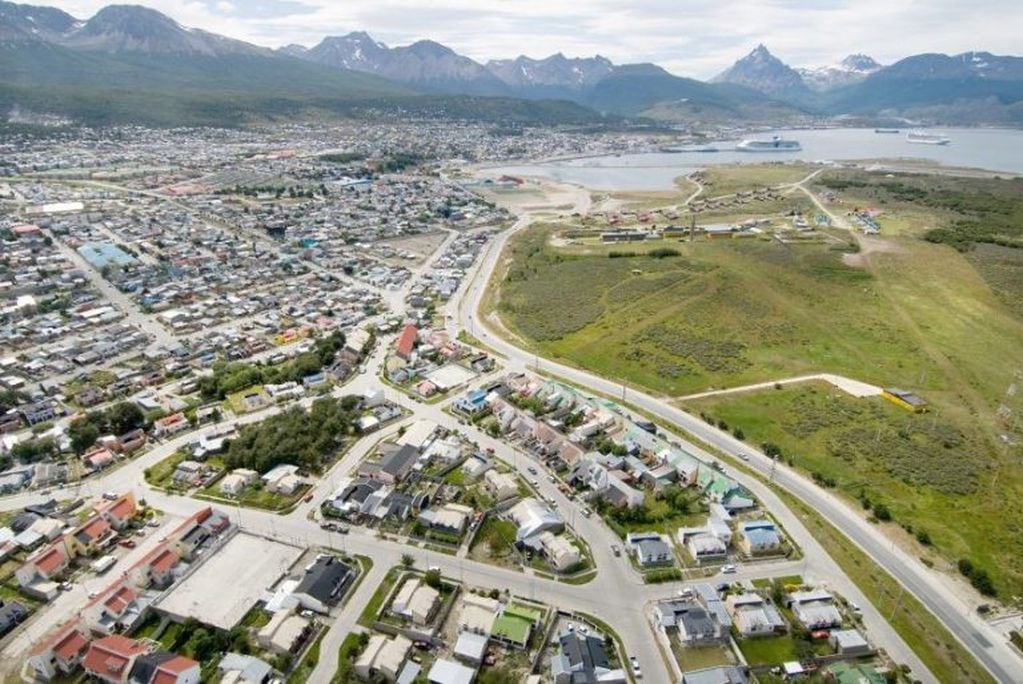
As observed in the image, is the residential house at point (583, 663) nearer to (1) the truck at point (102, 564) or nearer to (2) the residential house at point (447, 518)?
(2) the residential house at point (447, 518)

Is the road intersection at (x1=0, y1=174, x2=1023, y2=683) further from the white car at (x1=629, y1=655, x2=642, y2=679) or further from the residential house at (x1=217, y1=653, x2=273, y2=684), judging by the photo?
the residential house at (x1=217, y1=653, x2=273, y2=684)

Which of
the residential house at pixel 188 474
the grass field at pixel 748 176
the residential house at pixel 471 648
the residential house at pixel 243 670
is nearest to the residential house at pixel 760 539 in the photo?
the residential house at pixel 471 648

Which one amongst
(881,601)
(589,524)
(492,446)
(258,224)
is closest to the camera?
(881,601)

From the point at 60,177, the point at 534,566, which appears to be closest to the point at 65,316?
the point at 534,566

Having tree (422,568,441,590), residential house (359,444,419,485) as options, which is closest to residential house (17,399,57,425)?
residential house (359,444,419,485)

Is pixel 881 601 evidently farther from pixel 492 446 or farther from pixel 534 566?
pixel 492 446

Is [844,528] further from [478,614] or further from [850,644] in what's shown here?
[478,614]
